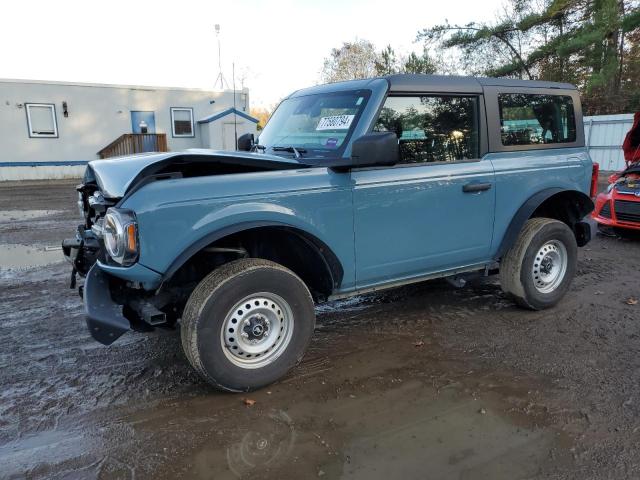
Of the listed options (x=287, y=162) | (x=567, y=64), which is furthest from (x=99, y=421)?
(x=567, y=64)

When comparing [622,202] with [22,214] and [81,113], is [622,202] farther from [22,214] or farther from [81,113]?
[81,113]

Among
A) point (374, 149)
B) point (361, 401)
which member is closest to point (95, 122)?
point (374, 149)

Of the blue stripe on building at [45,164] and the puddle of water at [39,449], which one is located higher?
the blue stripe on building at [45,164]

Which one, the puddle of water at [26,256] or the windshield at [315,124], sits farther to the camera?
the puddle of water at [26,256]

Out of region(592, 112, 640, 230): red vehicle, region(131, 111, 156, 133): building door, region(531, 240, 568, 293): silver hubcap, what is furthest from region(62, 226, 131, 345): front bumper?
region(131, 111, 156, 133): building door

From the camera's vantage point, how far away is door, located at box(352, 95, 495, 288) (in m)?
3.81

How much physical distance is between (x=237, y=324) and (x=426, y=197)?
177 cm

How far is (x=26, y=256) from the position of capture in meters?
7.37

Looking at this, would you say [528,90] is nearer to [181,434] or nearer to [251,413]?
[251,413]

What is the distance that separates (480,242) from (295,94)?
220 cm

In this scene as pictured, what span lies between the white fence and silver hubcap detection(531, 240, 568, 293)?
14.5m

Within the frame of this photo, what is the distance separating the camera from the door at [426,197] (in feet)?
12.5

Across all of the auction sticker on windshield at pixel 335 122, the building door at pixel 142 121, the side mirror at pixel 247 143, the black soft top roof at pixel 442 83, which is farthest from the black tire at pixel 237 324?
the building door at pixel 142 121

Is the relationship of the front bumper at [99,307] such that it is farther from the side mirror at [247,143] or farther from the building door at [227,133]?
the building door at [227,133]
